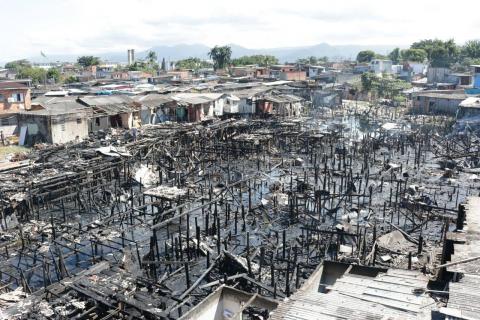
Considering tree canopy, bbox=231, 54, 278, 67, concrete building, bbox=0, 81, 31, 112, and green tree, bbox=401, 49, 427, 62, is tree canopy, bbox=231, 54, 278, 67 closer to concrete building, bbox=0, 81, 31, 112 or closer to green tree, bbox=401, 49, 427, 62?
green tree, bbox=401, 49, 427, 62

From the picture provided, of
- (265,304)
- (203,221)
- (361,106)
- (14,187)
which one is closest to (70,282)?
(265,304)

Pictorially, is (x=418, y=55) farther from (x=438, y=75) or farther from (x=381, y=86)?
(x=381, y=86)

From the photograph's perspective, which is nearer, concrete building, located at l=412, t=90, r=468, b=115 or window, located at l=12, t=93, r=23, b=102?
window, located at l=12, t=93, r=23, b=102

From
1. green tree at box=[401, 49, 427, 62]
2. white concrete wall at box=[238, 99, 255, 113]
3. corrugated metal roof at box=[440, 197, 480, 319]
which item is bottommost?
corrugated metal roof at box=[440, 197, 480, 319]

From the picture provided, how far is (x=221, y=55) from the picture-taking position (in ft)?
310

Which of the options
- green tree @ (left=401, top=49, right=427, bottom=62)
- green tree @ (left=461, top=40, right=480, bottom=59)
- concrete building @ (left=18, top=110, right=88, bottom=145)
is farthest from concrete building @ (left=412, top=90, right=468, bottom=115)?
green tree @ (left=401, top=49, right=427, bottom=62)

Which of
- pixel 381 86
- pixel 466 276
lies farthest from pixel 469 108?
pixel 466 276

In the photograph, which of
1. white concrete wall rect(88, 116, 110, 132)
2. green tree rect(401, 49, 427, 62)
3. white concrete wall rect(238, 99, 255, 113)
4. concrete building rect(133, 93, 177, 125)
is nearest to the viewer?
white concrete wall rect(88, 116, 110, 132)

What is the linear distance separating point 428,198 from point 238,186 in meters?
11.0

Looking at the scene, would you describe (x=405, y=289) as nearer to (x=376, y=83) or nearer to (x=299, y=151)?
(x=299, y=151)

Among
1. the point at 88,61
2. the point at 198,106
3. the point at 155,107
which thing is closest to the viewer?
the point at 155,107

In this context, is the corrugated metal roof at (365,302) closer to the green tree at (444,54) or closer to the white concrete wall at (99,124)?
the white concrete wall at (99,124)

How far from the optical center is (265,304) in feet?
35.0

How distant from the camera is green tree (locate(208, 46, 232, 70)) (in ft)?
309
